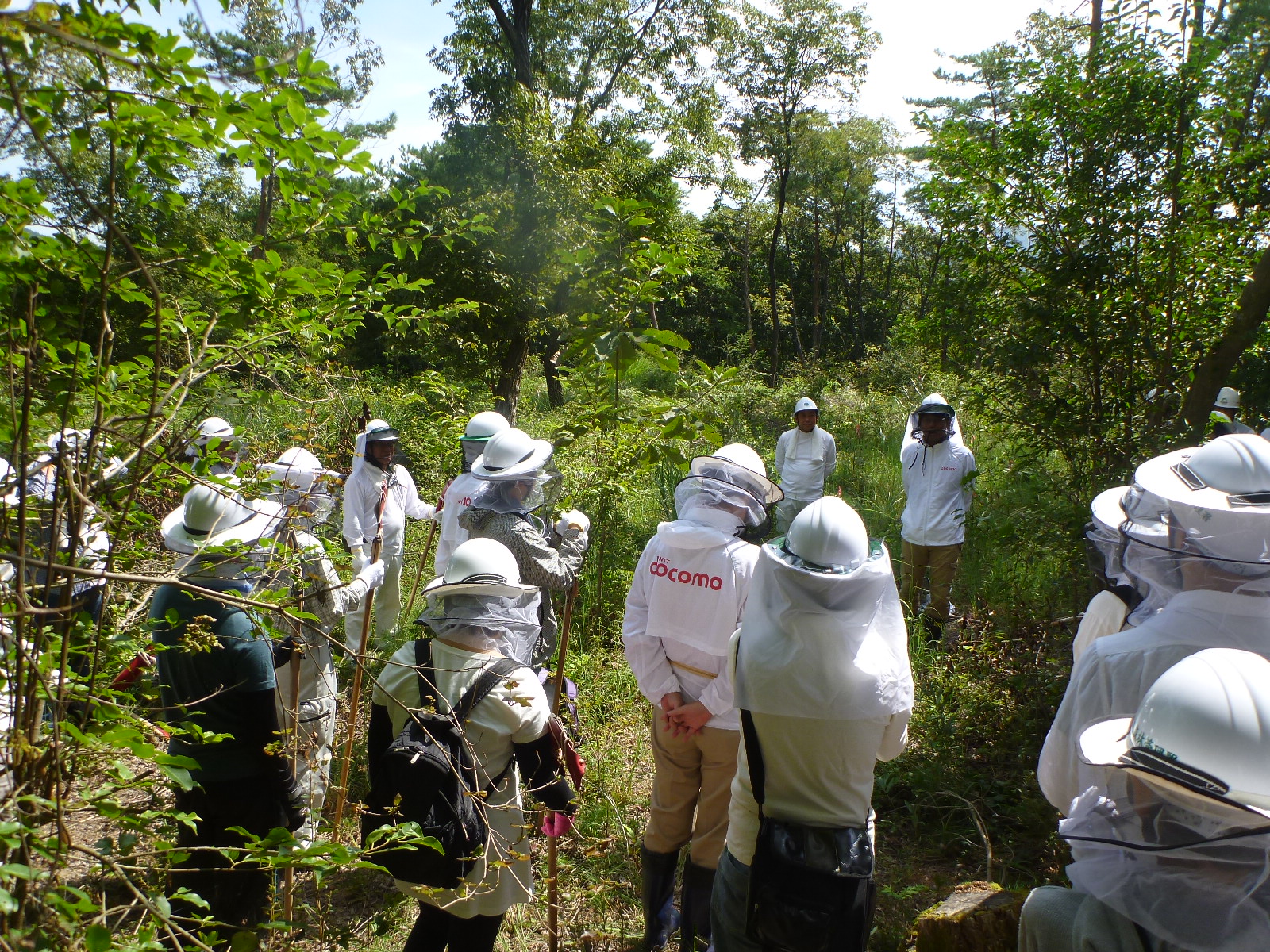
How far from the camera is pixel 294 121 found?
6.07 ft

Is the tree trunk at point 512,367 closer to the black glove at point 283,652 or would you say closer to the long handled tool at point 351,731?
the long handled tool at point 351,731

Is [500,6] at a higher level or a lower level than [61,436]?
higher

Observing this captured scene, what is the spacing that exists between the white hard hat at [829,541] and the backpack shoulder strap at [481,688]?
996mm

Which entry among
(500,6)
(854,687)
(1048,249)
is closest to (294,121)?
(854,687)

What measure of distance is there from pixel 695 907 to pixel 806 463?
18.6 ft

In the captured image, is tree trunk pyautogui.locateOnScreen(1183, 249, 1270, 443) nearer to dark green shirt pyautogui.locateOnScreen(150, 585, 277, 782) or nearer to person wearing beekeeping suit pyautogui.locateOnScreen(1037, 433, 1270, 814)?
person wearing beekeeping suit pyautogui.locateOnScreen(1037, 433, 1270, 814)

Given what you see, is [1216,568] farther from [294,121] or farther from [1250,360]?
[1250,360]

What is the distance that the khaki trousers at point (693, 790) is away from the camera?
3.16 meters

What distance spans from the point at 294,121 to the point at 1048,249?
434cm

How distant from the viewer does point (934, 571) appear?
6457 mm

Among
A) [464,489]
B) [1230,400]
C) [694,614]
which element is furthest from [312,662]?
[1230,400]

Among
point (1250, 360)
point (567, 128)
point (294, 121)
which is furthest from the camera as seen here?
point (567, 128)

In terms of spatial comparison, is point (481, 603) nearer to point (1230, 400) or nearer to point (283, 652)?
point (283, 652)

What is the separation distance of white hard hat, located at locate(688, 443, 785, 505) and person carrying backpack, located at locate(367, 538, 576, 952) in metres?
0.97
